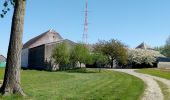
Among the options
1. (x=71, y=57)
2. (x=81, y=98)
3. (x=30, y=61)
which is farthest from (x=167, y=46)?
(x=81, y=98)

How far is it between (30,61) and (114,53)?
1964 cm

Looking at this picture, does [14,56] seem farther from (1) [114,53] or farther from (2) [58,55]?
(1) [114,53]

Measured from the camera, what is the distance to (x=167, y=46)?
477 feet

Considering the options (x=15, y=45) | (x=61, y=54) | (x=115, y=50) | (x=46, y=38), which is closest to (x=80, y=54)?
(x=61, y=54)

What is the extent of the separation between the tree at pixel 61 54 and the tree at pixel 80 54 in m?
1.28

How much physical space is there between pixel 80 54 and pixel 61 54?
4.64 meters

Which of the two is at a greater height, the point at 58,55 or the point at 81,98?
the point at 58,55

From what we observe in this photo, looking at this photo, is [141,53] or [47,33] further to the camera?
[47,33]

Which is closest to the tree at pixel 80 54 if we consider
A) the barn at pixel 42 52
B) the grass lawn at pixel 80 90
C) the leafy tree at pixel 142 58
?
the barn at pixel 42 52

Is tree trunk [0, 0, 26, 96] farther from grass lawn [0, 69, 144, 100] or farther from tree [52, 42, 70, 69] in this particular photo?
tree [52, 42, 70, 69]

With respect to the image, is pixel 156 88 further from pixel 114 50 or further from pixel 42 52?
pixel 114 50

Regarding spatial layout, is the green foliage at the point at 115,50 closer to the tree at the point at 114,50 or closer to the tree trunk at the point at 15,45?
the tree at the point at 114,50

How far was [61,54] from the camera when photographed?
68812 millimetres

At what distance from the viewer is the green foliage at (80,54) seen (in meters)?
64.8
